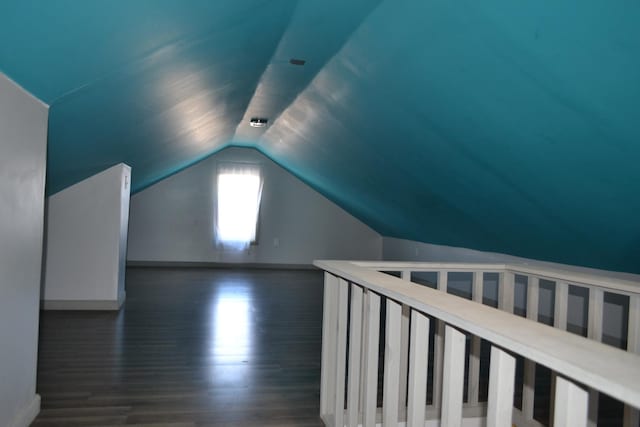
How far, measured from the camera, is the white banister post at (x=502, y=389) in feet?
3.64

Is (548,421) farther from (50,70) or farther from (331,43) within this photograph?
(50,70)

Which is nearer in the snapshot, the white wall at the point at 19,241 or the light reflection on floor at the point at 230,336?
the white wall at the point at 19,241

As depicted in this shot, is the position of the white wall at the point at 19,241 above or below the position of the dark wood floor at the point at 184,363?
above

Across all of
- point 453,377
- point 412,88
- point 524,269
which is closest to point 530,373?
point 524,269

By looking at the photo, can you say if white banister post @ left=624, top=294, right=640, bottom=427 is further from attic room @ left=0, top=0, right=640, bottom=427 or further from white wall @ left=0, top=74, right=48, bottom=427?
white wall @ left=0, top=74, right=48, bottom=427

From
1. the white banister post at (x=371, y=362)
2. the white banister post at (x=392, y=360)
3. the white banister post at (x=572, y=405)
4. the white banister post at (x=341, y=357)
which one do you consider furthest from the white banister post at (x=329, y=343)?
the white banister post at (x=572, y=405)

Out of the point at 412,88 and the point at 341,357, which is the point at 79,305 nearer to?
the point at 341,357

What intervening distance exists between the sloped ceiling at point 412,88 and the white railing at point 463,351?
639 mm

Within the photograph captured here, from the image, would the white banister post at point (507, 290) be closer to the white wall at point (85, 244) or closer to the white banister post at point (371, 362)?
the white banister post at point (371, 362)

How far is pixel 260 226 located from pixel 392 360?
7921 mm

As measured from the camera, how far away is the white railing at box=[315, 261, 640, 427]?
88cm

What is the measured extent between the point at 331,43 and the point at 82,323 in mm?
3405

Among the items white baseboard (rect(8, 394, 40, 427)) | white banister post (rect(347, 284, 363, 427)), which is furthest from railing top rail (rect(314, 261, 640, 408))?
white baseboard (rect(8, 394, 40, 427))

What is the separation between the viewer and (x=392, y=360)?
169 centimetres
